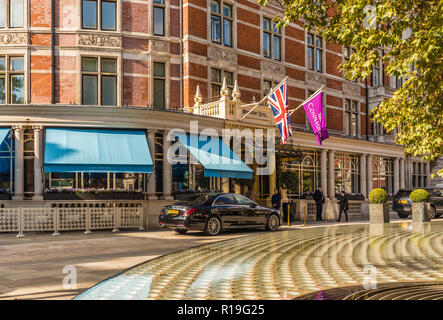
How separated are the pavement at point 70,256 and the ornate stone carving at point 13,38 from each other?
8.57m

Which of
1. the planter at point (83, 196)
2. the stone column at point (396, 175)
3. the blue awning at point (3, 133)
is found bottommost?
the planter at point (83, 196)

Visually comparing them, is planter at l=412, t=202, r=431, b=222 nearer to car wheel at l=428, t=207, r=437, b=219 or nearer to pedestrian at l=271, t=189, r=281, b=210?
car wheel at l=428, t=207, r=437, b=219

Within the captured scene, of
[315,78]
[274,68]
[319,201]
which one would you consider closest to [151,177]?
[319,201]

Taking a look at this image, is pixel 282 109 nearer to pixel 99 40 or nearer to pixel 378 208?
pixel 378 208

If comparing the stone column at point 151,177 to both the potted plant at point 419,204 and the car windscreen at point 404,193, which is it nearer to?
the potted plant at point 419,204

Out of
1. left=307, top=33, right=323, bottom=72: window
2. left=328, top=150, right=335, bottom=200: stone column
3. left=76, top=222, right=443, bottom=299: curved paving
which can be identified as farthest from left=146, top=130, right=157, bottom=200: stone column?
left=307, top=33, right=323, bottom=72: window

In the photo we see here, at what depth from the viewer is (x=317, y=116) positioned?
73.9 feet

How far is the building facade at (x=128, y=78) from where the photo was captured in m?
20.0

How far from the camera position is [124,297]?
6.60 meters

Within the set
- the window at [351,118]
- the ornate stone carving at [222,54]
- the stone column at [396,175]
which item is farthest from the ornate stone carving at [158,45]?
the stone column at [396,175]

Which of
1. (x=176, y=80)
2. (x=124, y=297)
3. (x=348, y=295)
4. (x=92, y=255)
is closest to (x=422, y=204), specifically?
(x=176, y=80)

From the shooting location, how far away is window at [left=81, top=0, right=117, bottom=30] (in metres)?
21.9

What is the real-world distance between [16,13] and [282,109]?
12.2 m
